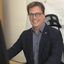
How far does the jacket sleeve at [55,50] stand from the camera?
1.78 meters

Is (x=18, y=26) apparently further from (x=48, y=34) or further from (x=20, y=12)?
(x=48, y=34)

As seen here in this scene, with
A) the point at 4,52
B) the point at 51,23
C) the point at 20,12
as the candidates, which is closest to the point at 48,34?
the point at 51,23

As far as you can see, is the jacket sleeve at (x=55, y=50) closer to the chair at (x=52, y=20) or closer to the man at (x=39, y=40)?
the man at (x=39, y=40)

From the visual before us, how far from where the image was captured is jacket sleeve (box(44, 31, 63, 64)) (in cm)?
178

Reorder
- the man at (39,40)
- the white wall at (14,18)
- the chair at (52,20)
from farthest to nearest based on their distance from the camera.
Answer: the white wall at (14,18)
the chair at (52,20)
the man at (39,40)

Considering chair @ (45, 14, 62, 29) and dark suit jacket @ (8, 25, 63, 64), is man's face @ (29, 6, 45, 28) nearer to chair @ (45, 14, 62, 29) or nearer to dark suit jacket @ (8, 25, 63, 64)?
dark suit jacket @ (8, 25, 63, 64)

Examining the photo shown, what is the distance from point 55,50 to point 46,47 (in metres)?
0.11

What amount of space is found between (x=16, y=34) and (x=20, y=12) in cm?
42

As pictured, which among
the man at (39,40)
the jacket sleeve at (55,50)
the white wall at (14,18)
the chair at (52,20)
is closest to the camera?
the jacket sleeve at (55,50)

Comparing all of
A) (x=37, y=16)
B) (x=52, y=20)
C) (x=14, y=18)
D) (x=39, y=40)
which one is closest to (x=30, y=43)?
(x=39, y=40)

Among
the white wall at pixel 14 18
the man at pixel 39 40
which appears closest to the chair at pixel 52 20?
the white wall at pixel 14 18

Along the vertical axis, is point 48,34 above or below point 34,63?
above

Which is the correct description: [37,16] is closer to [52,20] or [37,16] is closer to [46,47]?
[46,47]

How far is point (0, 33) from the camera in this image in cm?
85
